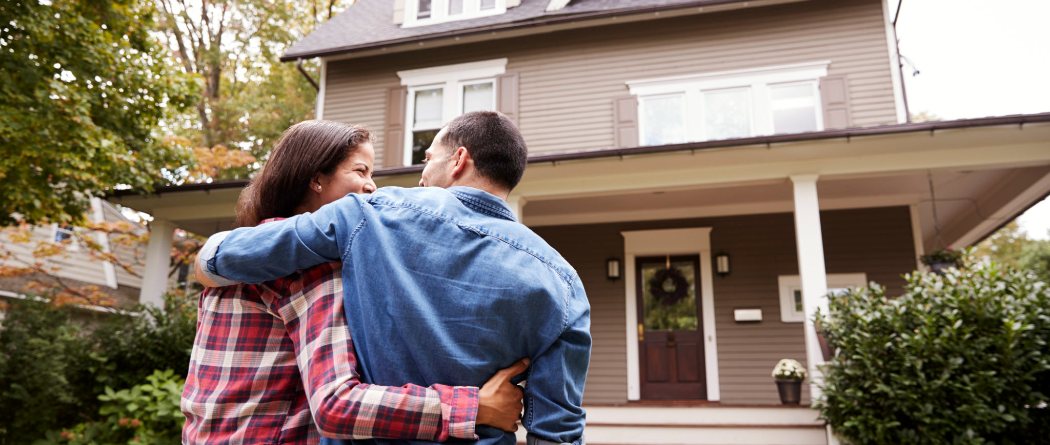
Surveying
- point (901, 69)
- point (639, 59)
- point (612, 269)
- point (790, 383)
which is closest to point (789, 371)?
point (790, 383)

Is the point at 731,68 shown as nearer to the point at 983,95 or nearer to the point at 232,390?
the point at 232,390

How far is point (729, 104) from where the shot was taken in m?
9.30

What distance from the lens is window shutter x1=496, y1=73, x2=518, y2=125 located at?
1008cm

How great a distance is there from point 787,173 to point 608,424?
3.28m

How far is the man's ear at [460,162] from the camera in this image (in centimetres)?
150

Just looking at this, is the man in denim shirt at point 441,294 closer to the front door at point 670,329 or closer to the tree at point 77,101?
the tree at point 77,101

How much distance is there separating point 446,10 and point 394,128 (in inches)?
88.9

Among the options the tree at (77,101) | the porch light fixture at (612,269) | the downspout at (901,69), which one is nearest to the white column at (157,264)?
the tree at (77,101)

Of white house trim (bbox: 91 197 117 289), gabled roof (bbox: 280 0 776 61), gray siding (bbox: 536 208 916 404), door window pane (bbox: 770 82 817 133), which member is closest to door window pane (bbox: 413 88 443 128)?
gabled roof (bbox: 280 0 776 61)

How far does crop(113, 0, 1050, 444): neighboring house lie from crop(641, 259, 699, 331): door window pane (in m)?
Result: 0.02

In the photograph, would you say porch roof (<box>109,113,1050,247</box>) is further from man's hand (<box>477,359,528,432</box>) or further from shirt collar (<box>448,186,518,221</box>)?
man's hand (<box>477,359,528,432</box>)

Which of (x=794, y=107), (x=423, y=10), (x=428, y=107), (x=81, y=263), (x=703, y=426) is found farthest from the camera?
(x=81, y=263)

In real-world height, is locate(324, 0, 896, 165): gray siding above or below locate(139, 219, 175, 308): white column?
above

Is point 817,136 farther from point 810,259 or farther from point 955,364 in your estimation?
point 955,364
